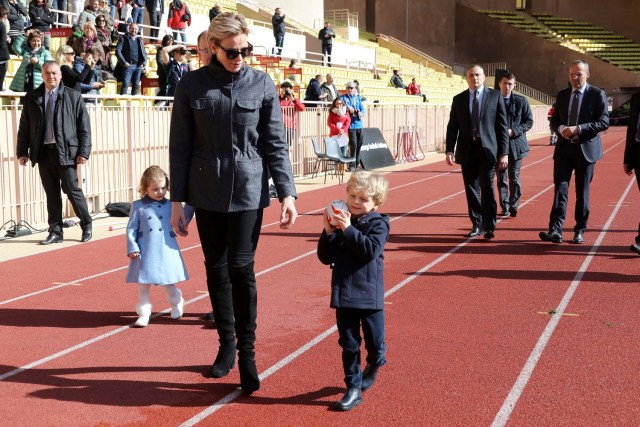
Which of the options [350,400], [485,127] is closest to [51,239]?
[485,127]

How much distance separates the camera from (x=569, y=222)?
11.7m

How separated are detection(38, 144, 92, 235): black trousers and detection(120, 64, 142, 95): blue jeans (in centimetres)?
688

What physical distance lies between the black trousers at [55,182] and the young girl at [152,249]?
3.70 meters

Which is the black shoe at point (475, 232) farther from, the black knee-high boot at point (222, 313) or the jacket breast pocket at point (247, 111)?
the jacket breast pocket at point (247, 111)

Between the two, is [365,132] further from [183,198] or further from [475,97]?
[183,198]

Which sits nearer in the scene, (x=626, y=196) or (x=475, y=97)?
(x=475, y=97)

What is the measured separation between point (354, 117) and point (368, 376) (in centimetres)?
1519

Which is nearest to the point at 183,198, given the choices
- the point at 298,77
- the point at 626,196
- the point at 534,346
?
the point at 534,346

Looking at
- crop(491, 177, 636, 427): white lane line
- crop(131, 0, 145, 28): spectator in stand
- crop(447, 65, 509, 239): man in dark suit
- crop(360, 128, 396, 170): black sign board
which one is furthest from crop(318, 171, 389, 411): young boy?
crop(131, 0, 145, 28): spectator in stand

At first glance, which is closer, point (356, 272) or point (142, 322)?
point (356, 272)

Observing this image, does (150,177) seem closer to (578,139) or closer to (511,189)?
(578,139)

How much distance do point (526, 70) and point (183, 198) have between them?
58.8 meters

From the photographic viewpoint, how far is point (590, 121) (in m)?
9.61

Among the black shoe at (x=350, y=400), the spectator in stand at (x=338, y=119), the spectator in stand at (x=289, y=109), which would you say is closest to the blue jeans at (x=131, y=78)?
the spectator in stand at (x=289, y=109)
